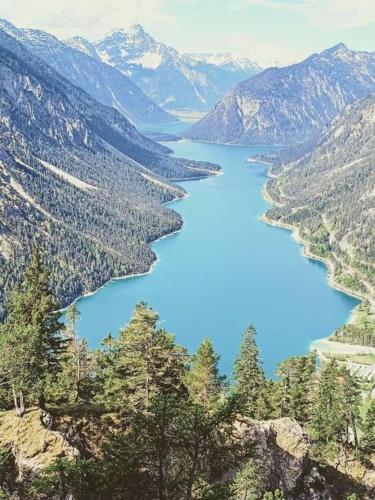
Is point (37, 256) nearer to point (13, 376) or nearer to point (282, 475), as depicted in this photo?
point (13, 376)

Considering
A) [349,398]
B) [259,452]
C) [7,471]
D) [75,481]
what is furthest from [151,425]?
[349,398]

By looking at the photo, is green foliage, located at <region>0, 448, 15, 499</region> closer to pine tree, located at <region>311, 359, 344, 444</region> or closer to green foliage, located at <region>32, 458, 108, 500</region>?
green foliage, located at <region>32, 458, 108, 500</region>

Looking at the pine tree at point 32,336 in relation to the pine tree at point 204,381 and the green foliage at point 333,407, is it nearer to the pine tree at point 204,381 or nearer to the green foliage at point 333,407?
the pine tree at point 204,381

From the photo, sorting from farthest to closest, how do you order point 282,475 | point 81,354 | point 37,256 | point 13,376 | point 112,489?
point 81,354, point 282,475, point 37,256, point 13,376, point 112,489

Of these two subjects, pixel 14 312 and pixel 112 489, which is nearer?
pixel 112 489

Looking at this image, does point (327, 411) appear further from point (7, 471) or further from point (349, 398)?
point (7, 471)

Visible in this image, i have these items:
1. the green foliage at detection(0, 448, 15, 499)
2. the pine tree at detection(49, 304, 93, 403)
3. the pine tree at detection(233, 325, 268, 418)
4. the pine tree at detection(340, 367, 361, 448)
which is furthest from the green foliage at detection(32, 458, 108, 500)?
the pine tree at detection(233, 325, 268, 418)

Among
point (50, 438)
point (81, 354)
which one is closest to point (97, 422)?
point (50, 438)
